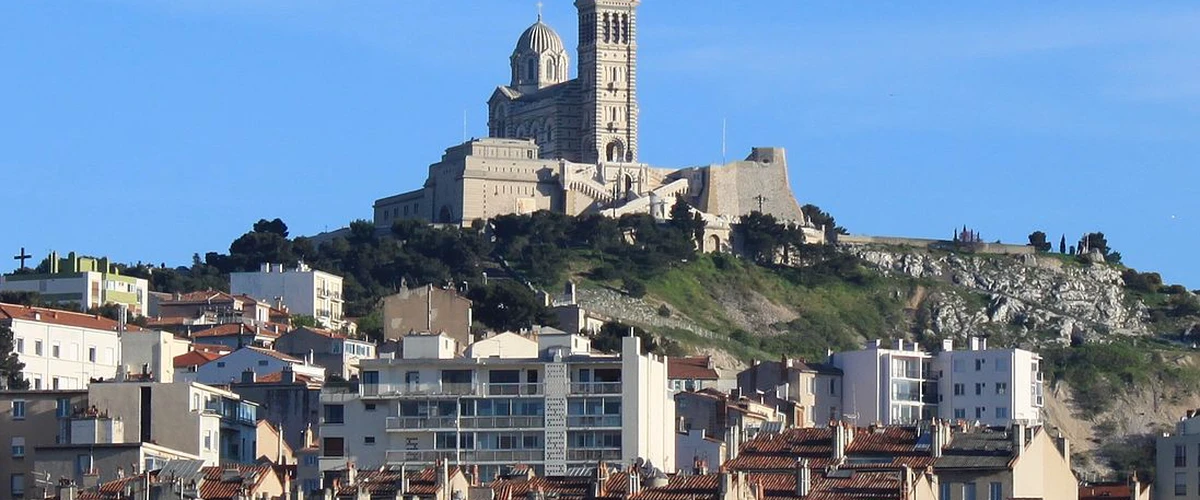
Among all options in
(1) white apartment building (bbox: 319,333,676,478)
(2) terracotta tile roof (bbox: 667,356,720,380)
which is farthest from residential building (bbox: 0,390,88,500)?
(2) terracotta tile roof (bbox: 667,356,720,380)

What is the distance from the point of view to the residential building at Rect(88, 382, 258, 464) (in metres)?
78.2

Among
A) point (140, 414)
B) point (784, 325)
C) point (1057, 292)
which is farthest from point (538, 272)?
point (140, 414)

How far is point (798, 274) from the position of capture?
192500 millimetres

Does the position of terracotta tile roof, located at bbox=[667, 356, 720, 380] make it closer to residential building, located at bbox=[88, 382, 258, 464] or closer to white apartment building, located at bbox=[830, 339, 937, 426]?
white apartment building, located at bbox=[830, 339, 937, 426]

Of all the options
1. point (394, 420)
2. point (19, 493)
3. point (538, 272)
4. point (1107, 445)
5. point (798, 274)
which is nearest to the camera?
point (19, 493)

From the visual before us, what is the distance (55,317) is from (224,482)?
54446 millimetres

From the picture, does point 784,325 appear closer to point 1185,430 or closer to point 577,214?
point 577,214

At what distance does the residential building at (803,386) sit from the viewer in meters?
114

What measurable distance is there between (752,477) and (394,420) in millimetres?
15696

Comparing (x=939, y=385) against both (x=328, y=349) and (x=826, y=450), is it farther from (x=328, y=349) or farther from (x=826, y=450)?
(x=826, y=450)

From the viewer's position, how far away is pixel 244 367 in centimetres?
10538

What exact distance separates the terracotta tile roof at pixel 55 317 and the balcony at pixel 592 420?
3826cm

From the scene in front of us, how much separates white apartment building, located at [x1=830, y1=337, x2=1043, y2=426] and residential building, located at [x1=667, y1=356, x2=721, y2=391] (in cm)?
538

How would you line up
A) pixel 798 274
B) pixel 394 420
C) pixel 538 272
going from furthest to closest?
pixel 798 274
pixel 538 272
pixel 394 420
